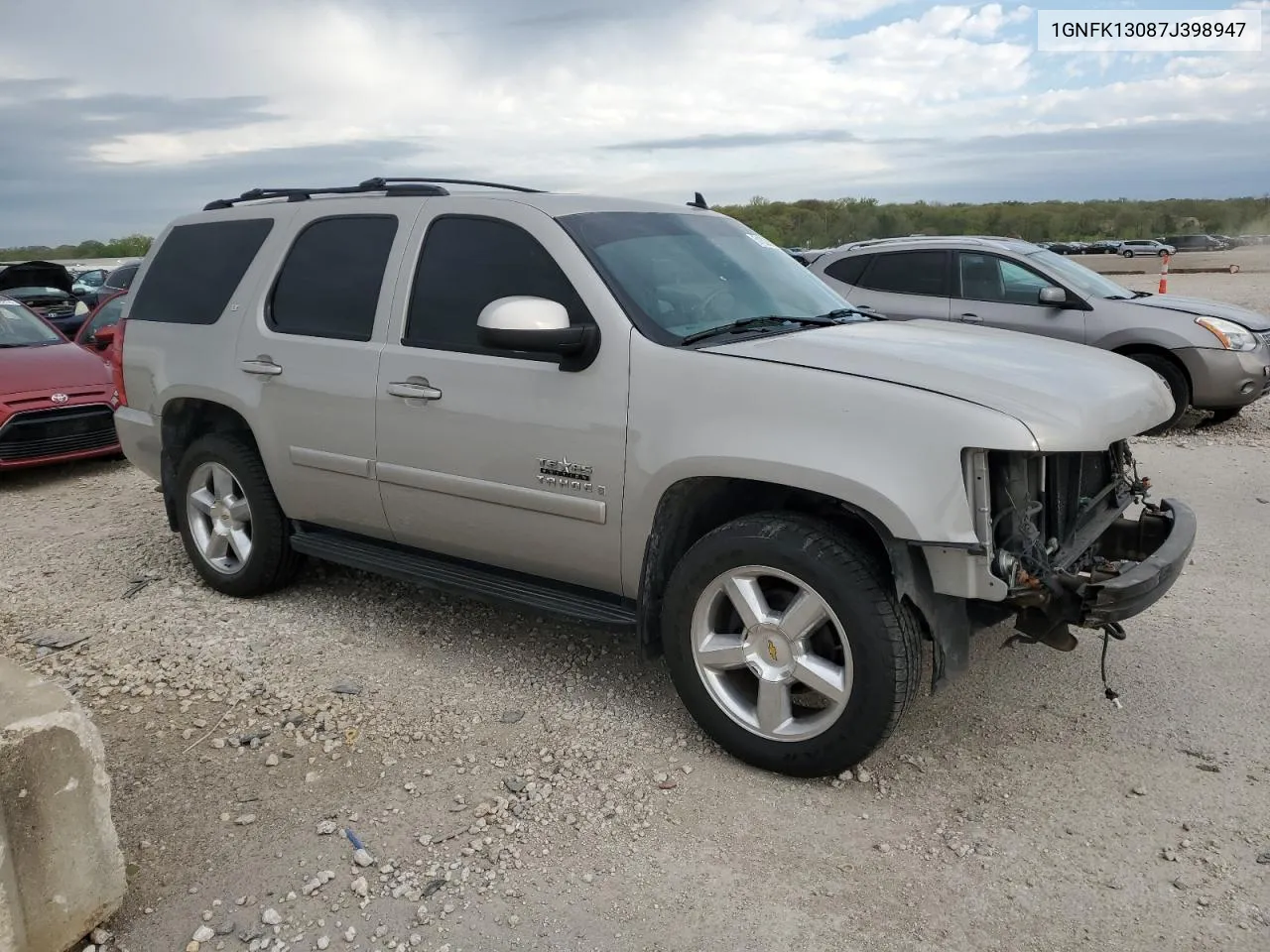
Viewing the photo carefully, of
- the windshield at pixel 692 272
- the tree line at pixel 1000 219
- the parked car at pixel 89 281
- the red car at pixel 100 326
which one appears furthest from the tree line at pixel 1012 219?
the windshield at pixel 692 272

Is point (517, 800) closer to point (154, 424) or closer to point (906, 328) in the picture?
point (906, 328)

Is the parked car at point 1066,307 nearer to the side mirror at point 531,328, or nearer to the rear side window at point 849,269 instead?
the rear side window at point 849,269

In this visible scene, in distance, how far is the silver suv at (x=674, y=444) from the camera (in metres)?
3.12

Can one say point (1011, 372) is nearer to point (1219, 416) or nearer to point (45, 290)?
point (1219, 416)

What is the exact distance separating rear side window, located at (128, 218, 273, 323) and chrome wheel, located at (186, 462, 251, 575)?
78 centimetres

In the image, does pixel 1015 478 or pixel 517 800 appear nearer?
pixel 1015 478

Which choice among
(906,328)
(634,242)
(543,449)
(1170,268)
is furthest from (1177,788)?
(1170,268)

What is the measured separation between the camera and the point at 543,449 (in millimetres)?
3775

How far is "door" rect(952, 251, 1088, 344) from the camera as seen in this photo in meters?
8.71

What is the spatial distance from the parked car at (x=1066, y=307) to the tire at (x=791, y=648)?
17.1ft

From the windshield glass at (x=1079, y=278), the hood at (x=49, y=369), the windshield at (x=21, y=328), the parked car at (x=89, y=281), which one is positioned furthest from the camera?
the parked car at (x=89, y=281)

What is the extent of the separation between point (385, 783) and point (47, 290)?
50.4 feet

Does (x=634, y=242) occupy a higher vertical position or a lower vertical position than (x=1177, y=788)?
higher

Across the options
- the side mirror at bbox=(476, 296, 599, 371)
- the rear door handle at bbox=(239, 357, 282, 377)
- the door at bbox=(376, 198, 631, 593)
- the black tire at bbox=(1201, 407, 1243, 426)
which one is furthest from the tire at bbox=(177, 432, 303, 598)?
the black tire at bbox=(1201, 407, 1243, 426)
